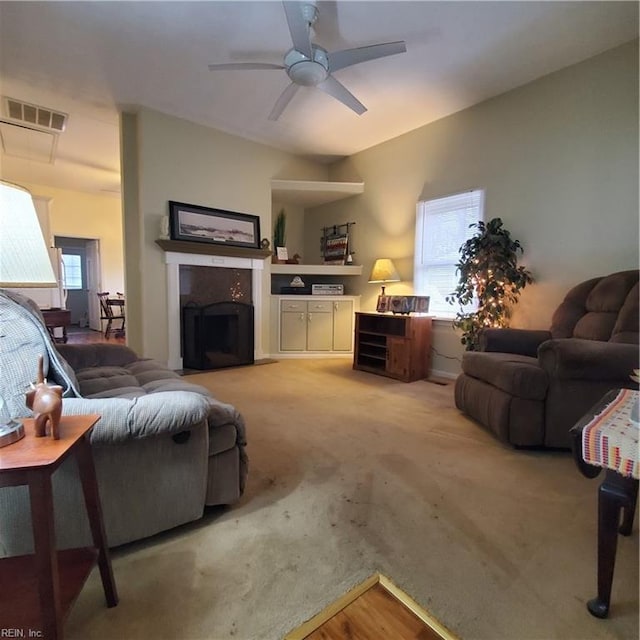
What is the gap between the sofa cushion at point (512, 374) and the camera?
210cm

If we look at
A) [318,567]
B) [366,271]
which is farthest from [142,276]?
[318,567]

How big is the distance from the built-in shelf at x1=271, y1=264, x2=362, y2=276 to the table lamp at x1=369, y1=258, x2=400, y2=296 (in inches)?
21.4

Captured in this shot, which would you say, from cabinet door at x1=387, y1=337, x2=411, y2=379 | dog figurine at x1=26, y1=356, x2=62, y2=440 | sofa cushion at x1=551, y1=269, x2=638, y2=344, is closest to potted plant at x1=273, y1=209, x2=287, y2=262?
cabinet door at x1=387, y1=337, x2=411, y2=379

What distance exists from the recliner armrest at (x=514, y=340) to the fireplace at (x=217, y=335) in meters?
2.84

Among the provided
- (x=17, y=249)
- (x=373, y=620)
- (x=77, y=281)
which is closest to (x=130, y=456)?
(x=17, y=249)

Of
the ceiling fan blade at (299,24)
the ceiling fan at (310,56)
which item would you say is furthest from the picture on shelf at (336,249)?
the ceiling fan blade at (299,24)

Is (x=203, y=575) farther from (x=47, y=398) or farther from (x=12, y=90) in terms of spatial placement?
(x=12, y=90)

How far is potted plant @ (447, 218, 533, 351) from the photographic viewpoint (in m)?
3.18

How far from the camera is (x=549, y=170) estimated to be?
10.3 feet

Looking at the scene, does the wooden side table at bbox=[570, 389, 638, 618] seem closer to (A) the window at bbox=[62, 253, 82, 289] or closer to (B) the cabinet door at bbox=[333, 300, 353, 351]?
(B) the cabinet door at bbox=[333, 300, 353, 351]

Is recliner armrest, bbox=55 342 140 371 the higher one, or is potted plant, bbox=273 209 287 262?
potted plant, bbox=273 209 287 262

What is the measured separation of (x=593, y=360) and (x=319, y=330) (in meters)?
3.29

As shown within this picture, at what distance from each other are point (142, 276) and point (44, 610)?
3564 mm

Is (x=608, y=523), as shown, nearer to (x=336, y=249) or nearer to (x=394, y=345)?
(x=394, y=345)
